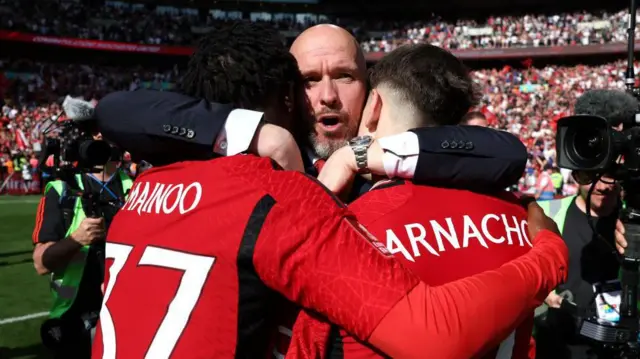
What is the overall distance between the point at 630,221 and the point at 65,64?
34.2m

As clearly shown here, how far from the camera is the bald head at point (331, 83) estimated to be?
2441mm

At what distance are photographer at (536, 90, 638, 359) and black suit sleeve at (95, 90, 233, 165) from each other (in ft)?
7.92

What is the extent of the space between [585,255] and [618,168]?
1301mm

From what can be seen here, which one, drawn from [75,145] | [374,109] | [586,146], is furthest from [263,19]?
[374,109]

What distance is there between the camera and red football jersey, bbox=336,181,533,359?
1.49m

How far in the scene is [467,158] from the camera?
5.42ft

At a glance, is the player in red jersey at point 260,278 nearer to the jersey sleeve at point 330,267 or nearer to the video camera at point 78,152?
the jersey sleeve at point 330,267

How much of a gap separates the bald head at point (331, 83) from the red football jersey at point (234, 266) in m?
0.91

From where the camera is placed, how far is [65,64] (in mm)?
32281

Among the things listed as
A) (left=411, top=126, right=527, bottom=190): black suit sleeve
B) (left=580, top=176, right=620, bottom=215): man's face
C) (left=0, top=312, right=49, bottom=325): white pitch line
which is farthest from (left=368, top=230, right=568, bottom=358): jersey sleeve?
A: (left=0, top=312, right=49, bottom=325): white pitch line

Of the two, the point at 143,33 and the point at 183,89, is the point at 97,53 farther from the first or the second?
the point at 183,89

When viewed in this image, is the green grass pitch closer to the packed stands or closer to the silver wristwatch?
the silver wristwatch

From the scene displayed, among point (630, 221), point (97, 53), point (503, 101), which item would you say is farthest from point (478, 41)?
point (630, 221)

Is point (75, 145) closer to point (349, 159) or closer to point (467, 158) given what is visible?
point (349, 159)
